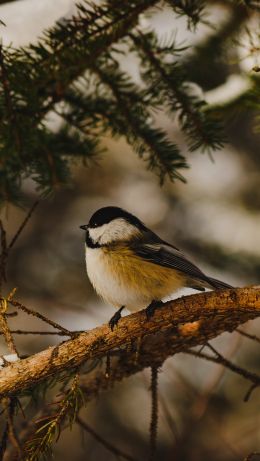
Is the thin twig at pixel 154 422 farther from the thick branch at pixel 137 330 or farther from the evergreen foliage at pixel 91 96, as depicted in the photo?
the evergreen foliage at pixel 91 96

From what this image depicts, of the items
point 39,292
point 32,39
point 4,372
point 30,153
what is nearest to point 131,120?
point 30,153

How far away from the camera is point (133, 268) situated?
240cm

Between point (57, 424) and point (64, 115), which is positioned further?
point (64, 115)

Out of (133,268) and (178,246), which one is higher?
(178,246)

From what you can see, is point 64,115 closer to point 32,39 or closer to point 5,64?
point 5,64

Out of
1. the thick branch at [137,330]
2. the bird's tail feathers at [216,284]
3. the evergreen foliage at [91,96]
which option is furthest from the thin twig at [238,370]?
the evergreen foliage at [91,96]

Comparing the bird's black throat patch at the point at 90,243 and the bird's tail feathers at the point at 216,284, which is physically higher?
the bird's tail feathers at the point at 216,284

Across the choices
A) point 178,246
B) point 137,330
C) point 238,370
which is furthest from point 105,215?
point 178,246

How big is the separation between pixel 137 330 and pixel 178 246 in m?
2.68

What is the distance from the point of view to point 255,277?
3.61m

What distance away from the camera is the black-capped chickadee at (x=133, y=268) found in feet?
7.72

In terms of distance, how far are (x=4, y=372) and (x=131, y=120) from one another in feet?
3.76

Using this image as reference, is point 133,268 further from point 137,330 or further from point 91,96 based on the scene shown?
point 91,96

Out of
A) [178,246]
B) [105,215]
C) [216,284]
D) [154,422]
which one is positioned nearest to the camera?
[154,422]
